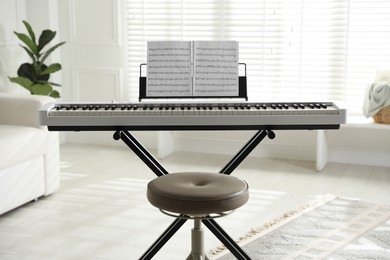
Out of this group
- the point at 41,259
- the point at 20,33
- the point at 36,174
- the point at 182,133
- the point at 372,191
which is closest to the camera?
the point at 41,259

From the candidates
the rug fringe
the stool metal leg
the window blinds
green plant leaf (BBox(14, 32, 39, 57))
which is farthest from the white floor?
green plant leaf (BBox(14, 32, 39, 57))

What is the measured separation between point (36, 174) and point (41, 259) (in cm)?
96

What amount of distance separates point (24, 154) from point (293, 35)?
236 centimetres

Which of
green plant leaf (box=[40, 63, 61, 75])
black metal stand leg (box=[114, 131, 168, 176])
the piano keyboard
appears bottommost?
black metal stand leg (box=[114, 131, 168, 176])

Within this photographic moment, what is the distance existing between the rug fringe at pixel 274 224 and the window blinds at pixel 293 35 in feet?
3.72

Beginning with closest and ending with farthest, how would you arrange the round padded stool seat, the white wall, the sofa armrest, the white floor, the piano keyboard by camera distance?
the round padded stool seat → the piano keyboard → the white floor → the sofa armrest → the white wall

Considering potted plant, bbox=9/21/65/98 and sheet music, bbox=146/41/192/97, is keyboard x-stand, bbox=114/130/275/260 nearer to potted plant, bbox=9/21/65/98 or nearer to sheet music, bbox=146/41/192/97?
sheet music, bbox=146/41/192/97

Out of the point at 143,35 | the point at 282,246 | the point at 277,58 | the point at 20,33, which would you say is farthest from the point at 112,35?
the point at 282,246

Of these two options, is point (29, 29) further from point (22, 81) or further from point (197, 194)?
point (197, 194)

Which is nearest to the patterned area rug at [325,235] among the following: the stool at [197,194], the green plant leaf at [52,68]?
the stool at [197,194]

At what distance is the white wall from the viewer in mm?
5309

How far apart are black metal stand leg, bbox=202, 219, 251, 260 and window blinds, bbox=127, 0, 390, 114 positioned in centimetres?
236

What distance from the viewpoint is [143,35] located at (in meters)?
5.70

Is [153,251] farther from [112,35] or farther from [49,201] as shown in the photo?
[112,35]
